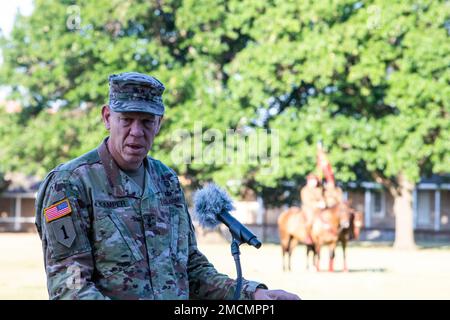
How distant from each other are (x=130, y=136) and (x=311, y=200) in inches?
692

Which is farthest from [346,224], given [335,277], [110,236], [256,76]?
[110,236]

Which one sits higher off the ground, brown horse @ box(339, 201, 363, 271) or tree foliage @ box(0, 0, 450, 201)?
tree foliage @ box(0, 0, 450, 201)

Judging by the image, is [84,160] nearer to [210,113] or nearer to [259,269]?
[259,269]

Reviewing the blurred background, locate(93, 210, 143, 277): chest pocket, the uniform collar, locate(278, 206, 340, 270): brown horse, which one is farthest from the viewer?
the blurred background

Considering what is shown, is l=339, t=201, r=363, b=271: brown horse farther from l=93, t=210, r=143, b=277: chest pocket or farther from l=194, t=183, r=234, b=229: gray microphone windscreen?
l=93, t=210, r=143, b=277: chest pocket

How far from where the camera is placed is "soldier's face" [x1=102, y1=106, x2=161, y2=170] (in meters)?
3.34

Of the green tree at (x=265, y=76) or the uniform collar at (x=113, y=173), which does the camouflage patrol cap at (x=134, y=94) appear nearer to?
the uniform collar at (x=113, y=173)

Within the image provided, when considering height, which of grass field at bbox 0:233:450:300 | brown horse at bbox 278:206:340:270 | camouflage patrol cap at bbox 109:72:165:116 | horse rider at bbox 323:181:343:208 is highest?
camouflage patrol cap at bbox 109:72:165:116

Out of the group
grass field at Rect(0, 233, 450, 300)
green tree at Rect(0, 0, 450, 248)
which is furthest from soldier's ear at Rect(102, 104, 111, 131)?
green tree at Rect(0, 0, 450, 248)

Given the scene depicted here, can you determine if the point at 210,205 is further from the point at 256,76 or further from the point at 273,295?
the point at 256,76

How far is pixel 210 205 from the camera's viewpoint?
11.1 feet

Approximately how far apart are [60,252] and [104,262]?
20 centimetres

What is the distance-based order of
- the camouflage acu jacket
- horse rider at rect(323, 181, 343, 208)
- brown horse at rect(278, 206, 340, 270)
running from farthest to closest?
horse rider at rect(323, 181, 343, 208), brown horse at rect(278, 206, 340, 270), the camouflage acu jacket

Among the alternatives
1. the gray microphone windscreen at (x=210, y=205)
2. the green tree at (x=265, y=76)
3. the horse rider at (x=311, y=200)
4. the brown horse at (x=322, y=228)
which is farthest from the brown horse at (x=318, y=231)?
the gray microphone windscreen at (x=210, y=205)
